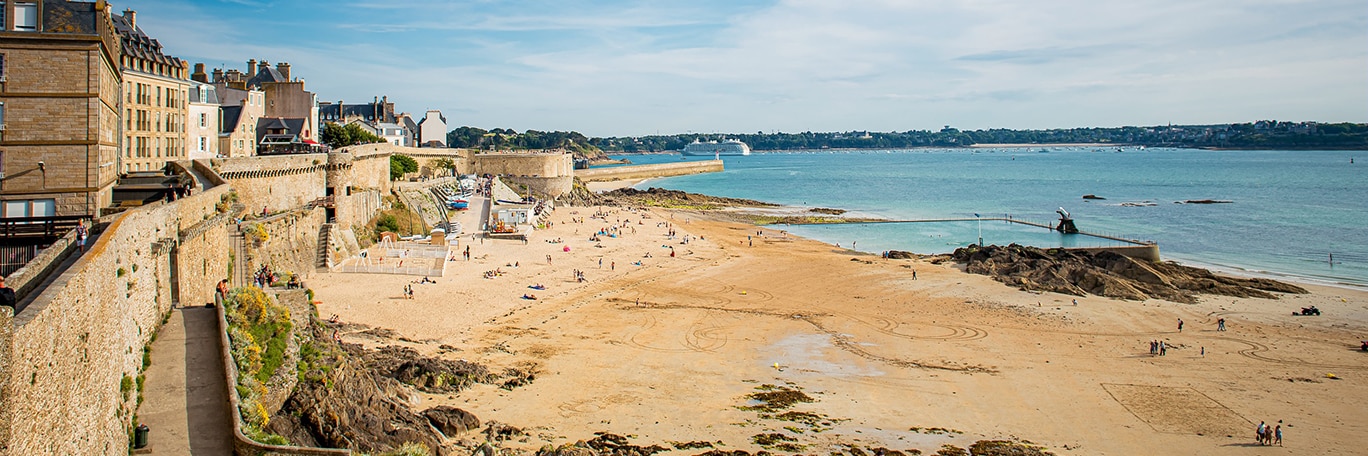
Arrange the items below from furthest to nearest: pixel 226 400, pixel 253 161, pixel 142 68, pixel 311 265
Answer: pixel 311 265 < pixel 253 161 < pixel 142 68 < pixel 226 400

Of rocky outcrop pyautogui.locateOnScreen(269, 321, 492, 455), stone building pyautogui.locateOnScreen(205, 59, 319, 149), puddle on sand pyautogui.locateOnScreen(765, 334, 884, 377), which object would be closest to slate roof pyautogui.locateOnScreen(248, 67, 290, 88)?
stone building pyautogui.locateOnScreen(205, 59, 319, 149)

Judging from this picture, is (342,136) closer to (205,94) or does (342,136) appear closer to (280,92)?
(280,92)

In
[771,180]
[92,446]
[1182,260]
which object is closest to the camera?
[92,446]

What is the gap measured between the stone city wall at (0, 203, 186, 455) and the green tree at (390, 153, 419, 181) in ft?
128

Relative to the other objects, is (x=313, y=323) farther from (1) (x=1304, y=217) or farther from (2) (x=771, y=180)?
(2) (x=771, y=180)

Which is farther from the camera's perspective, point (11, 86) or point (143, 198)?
point (143, 198)

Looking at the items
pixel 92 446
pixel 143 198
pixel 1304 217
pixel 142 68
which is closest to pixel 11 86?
pixel 143 198

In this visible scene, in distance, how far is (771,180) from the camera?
122750mm

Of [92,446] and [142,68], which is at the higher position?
[142,68]

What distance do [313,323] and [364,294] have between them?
10623 mm

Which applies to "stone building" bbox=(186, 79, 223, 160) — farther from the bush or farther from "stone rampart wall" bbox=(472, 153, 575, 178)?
"stone rampart wall" bbox=(472, 153, 575, 178)

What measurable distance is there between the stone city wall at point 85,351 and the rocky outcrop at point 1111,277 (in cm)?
2860

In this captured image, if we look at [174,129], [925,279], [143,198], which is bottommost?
[925,279]

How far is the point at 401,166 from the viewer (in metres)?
51.9
